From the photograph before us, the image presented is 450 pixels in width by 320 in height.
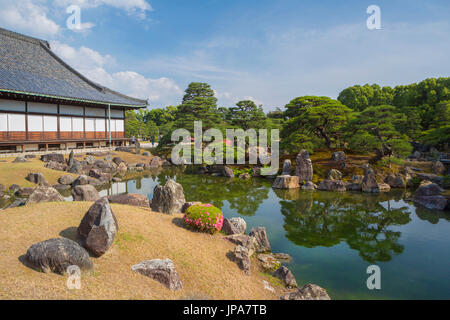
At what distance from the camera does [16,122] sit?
22.5m

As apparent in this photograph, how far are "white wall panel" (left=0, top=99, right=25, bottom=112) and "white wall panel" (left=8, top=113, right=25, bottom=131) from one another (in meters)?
0.54

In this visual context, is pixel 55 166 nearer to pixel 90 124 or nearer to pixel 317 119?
pixel 90 124

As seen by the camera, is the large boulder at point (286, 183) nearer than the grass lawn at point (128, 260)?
No

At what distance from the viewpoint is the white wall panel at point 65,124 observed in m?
26.2

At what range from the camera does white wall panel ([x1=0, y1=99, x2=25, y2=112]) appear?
2162cm

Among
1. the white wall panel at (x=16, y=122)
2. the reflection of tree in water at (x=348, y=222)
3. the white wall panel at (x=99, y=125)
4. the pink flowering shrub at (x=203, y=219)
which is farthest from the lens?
the white wall panel at (x=99, y=125)

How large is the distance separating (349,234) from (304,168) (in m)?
9.51

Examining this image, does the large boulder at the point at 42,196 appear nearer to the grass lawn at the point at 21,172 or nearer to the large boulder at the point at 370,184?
the grass lawn at the point at 21,172

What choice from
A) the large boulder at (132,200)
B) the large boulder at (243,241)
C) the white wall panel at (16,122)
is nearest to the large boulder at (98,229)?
the large boulder at (243,241)

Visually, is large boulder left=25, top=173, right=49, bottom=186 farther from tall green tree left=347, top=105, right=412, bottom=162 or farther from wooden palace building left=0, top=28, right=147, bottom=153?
tall green tree left=347, top=105, right=412, bottom=162

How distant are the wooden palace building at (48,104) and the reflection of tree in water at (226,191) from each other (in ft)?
38.0

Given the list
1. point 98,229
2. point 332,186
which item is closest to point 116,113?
point 332,186
